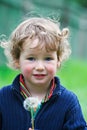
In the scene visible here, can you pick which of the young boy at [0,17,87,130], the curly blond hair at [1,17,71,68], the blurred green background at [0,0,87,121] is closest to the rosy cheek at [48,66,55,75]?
the young boy at [0,17,87,130]

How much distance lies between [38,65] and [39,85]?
0.21m

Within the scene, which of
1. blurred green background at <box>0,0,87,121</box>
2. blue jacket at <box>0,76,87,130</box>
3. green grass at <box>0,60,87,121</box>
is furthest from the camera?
blurred green background at <box>0,0,87,121</box>

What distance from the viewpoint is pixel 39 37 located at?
5.02m

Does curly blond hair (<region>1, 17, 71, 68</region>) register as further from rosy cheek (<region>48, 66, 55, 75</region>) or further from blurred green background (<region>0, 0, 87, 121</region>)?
blurred green background (<region>0, 0, 87, 121</region>)

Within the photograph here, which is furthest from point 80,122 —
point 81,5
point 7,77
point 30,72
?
point 81,5

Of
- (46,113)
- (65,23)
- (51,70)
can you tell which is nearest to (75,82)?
(46,113)

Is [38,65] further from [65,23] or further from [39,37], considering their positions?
[65,23]

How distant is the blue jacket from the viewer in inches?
200

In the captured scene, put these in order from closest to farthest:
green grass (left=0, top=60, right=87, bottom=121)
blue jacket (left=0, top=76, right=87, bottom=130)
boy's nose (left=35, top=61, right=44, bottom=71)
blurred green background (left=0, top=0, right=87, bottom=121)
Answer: boy's nose (left=35, top=61, right=44, bottom=71) → blue jacket (left=0, top=76, right=87, bottom=130) → green grass (left=0, top=60, right=87, bottom=121) → blurred green background (left=0, top=0, right=87, bottom=121)

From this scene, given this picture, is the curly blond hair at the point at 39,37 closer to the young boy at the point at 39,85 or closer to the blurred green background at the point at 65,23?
the young boy at the point at 39,85

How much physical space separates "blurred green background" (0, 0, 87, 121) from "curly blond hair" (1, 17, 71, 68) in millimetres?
416

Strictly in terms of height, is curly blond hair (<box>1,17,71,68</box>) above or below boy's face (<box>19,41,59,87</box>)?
above

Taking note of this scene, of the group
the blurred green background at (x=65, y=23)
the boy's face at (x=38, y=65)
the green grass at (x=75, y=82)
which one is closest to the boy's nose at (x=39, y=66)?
the boy's face at (x=38, y=65)

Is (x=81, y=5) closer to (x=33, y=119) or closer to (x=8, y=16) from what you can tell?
(x=8, y=16)
